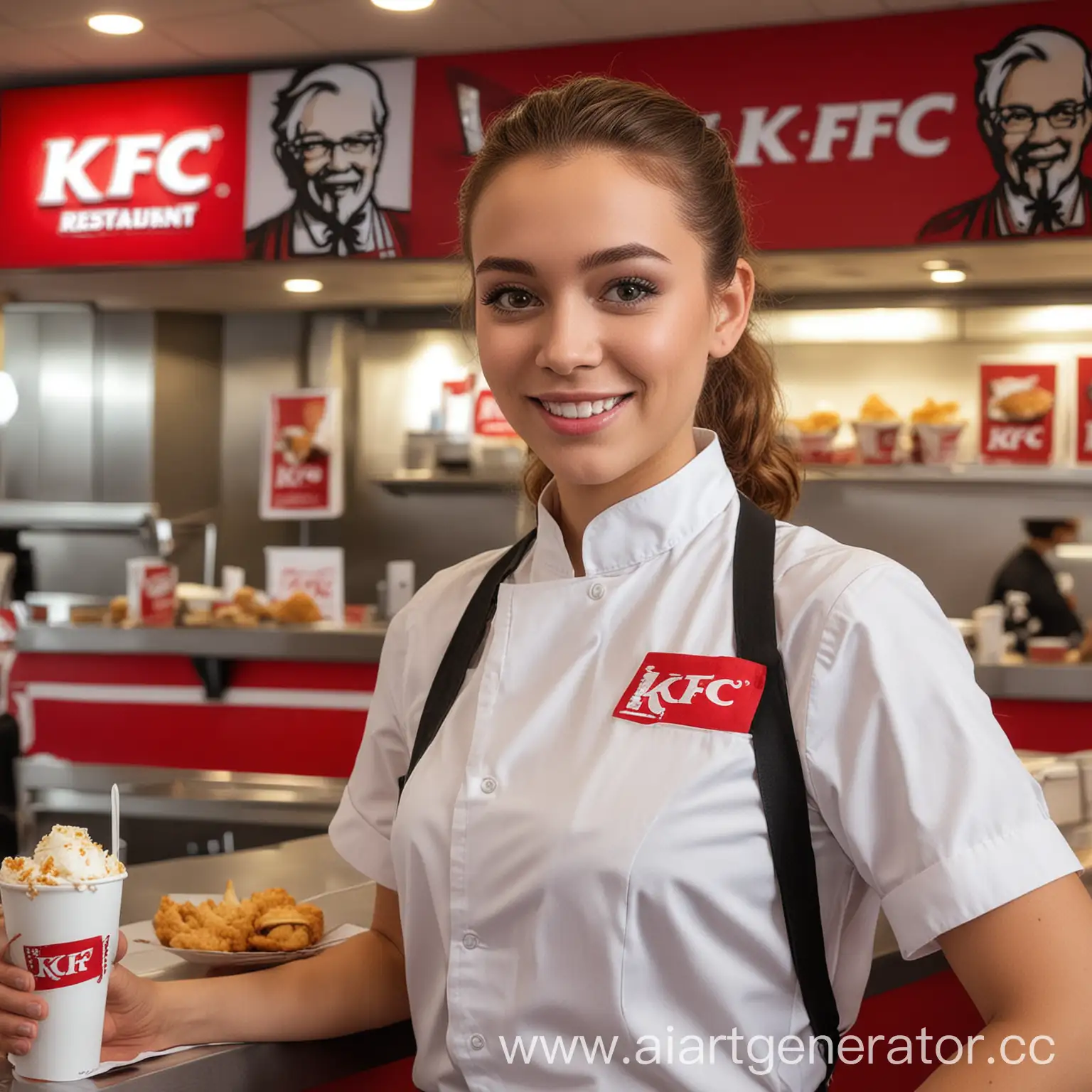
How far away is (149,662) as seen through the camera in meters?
4.89

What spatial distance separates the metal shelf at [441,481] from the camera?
6.45 metres

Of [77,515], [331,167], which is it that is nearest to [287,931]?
[331,167]

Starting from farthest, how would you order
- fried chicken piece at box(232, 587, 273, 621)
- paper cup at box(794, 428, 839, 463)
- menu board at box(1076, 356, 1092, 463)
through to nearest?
paper cup at box(794, 428, 839, 463) → menu board at box(1076, 356, 1092, 463) → fried chicken piece at box(232, 587, 273, 621)

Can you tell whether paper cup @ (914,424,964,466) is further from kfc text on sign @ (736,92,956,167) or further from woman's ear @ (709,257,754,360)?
woman's ear @ (709,257,754,360)

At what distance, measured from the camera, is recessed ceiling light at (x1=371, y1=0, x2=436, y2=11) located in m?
4.52

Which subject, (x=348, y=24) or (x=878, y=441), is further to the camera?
(x=878, y=441)

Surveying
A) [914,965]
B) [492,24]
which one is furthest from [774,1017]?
[492,24]

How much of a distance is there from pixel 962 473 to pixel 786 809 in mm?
4609

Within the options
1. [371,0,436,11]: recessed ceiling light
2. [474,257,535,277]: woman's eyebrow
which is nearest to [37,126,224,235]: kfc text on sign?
[371,0,436,11]: recessed ceiling light

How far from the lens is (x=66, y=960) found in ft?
3.59

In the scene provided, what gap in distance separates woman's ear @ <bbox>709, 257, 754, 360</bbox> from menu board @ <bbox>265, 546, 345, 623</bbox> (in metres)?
4.10

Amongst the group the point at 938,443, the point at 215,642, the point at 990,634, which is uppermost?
the point at 938,443

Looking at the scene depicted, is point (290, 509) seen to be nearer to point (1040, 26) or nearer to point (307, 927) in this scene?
point (1040, 26)

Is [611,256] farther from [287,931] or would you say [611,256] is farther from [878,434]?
[878,434]
